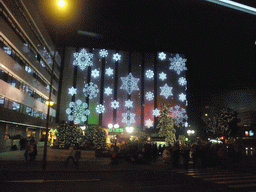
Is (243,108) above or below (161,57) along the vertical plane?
below

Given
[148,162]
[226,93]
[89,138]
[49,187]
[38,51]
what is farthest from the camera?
[226,93]

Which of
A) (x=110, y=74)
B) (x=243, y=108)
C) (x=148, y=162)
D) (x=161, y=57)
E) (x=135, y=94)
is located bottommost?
(x=148, y=162)

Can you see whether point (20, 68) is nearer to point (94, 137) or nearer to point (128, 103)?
point (94, 137)

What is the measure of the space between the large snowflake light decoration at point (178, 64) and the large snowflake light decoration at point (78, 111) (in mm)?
21951

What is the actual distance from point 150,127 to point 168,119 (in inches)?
479

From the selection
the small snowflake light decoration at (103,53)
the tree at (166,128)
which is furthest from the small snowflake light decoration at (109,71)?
the tree at (166,128)

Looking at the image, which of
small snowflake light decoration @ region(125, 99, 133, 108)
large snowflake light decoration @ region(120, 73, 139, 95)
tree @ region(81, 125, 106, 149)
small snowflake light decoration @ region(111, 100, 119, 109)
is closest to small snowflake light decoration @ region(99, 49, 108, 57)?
large snowflake light decoration @ region(120, 73, 139, 95)

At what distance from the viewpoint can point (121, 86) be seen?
4338 cm

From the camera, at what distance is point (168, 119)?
31391 mm

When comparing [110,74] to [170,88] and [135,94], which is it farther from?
[170,88]

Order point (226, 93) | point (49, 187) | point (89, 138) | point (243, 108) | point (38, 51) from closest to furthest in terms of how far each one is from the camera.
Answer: point (49, 187) → point (89, 138) → point (38, 51) → point (243, 108) → point (226, 93)

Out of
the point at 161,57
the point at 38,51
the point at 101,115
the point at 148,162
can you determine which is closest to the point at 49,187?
the point at 148,162

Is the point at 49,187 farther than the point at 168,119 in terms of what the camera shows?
No

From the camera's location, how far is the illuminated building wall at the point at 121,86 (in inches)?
1629
